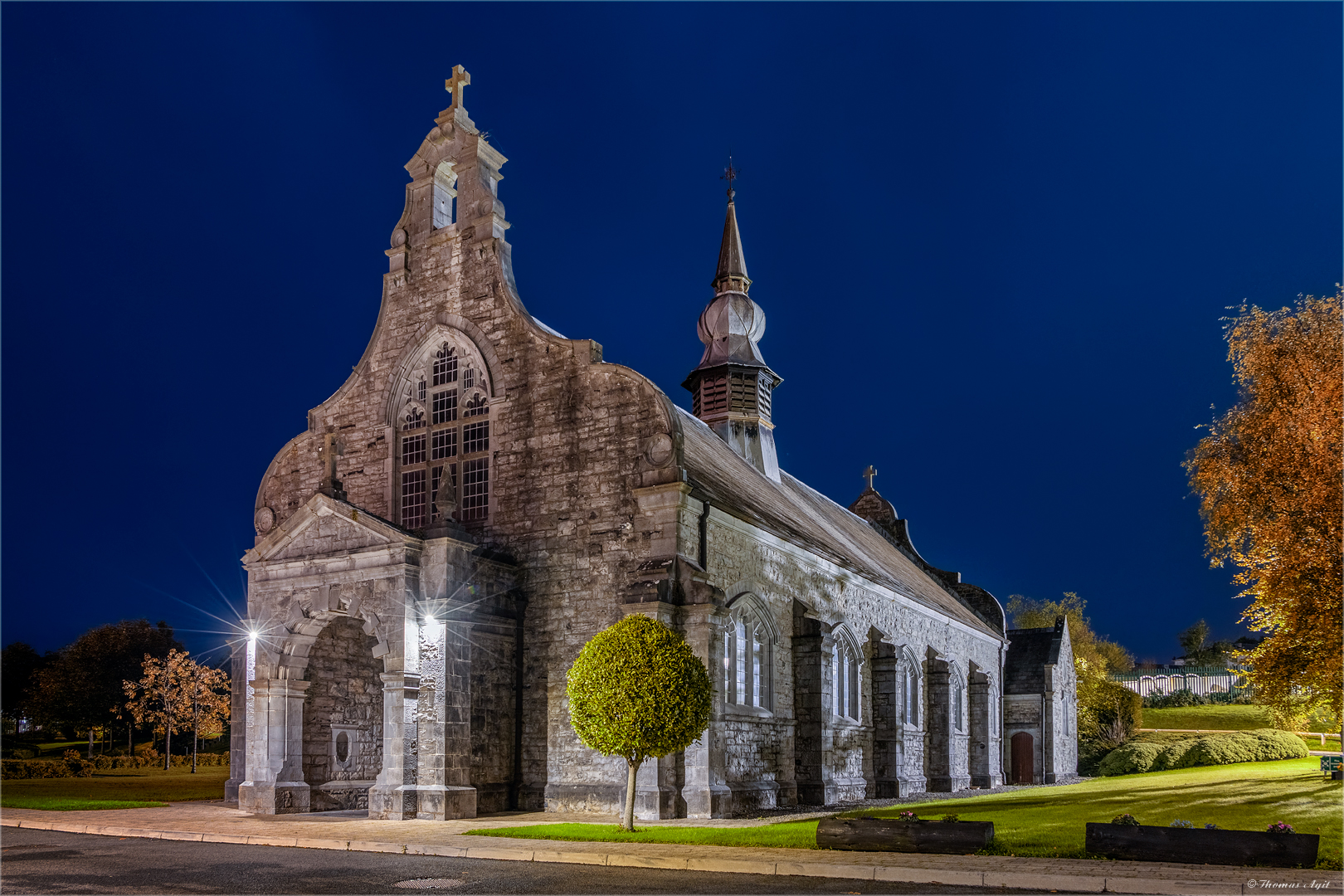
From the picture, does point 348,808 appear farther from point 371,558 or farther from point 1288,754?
point 1288,754

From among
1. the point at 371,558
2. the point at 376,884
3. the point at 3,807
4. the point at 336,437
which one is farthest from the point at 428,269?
the point at 376,884

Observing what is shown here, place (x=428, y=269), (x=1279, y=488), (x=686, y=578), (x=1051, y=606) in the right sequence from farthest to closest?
1. (x=1051, y=606)
2. (x=428, y=269)
3. (x=686, y=578)
4. (x=1279, y=488)

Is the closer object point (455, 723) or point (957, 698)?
point (455, 723)

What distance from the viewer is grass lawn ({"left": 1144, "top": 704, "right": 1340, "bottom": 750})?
56.5 meters

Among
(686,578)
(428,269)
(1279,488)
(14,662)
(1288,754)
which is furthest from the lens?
(14,662)

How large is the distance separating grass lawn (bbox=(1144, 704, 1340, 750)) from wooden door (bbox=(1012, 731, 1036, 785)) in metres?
15.9

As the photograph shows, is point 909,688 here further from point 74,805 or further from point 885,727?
point 74,805

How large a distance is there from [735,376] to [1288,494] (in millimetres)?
23340

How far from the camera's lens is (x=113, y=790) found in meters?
33.5

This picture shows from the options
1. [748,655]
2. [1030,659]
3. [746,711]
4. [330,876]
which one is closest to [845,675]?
[748,655]

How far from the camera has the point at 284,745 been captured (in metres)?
23.5

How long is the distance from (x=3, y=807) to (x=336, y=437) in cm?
1130

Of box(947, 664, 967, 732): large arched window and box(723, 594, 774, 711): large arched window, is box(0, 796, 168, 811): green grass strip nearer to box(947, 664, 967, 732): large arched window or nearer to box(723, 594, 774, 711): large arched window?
box(723, 594, 774, 711): large arched window

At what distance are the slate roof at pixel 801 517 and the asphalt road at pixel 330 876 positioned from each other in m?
10.1
